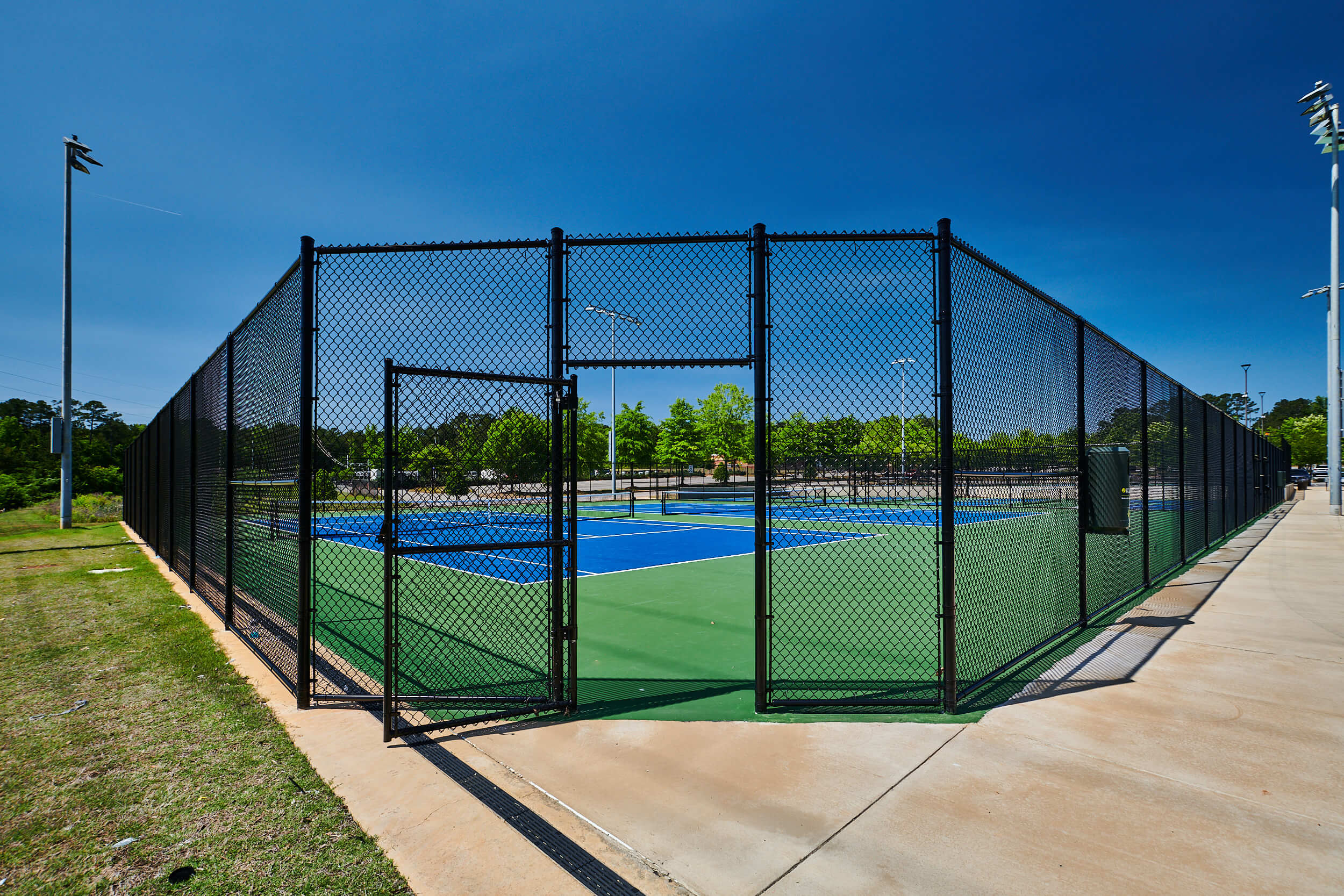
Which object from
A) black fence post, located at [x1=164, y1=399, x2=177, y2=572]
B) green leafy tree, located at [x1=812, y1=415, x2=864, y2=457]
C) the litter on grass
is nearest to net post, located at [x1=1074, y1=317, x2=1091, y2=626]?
green leafy tree, located at [x1=812, y1=415, x2=864, y2=457]

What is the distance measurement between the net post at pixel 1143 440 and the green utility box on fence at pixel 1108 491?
2280 mm

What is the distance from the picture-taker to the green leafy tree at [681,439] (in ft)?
172

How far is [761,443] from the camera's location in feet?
14.9

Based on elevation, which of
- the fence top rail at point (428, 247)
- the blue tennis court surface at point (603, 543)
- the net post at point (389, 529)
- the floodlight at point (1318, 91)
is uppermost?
the floodlight at point (1318, 91)

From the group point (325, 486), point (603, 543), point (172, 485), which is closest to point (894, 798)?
point (325, 486)

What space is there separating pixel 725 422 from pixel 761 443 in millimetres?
41985

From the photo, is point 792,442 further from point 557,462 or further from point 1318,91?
point 1318,91

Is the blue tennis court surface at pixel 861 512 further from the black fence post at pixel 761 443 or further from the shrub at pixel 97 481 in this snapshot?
the shrub at pixel 97 481

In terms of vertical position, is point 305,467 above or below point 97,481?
above

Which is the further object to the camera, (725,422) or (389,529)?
(725,422)

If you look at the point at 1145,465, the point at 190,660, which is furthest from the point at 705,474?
the point at 190,660

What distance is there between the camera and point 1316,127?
2311cm

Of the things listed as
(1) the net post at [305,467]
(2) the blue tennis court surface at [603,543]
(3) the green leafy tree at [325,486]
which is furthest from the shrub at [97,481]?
(1) the net post at [305,467]

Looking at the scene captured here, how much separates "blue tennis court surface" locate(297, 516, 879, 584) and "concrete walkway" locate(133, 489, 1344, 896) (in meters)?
1.37
